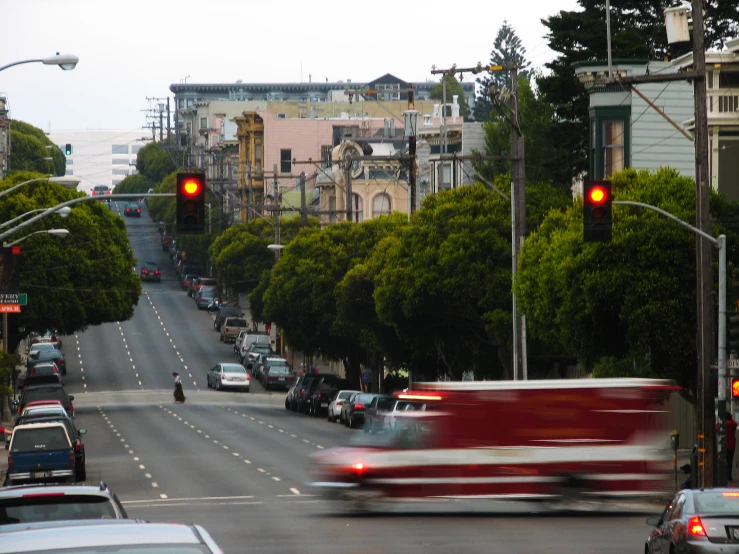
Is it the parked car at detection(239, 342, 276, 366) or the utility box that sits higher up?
the utility box

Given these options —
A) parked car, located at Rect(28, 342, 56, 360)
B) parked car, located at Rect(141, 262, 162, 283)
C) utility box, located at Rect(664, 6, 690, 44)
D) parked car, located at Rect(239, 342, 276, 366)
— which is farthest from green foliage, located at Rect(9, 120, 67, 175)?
utility box, located at Rect(664, 6, 690, 44)

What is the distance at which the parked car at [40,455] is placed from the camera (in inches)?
1299

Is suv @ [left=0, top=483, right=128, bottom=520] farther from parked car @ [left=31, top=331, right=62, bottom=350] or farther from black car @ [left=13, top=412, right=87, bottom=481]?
parked car @ [left=31, top=331, right=62, bottom=350]

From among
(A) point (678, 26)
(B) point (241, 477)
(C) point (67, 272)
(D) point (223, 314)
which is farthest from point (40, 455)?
(D) point (223, 314)

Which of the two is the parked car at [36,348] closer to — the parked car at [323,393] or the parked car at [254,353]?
the parked car at [254,353]

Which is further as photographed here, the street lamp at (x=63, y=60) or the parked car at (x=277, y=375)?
the parked car at (x=277, y=375)

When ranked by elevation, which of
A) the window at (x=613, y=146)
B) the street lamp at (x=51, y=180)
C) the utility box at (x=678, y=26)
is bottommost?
the street lamp at (x=51, y=180)

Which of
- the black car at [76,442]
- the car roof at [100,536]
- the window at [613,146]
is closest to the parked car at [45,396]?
the black car at [76,442]

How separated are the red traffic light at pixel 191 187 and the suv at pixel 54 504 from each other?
1115 centimetres

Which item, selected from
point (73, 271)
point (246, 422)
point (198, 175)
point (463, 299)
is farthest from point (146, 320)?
point (198, 175)

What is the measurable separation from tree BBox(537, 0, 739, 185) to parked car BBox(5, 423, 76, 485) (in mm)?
30850

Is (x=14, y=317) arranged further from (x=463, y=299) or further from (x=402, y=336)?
(x=463, y=299)

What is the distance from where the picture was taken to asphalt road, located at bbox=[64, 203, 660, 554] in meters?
20.1

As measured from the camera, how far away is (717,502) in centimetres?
1611
